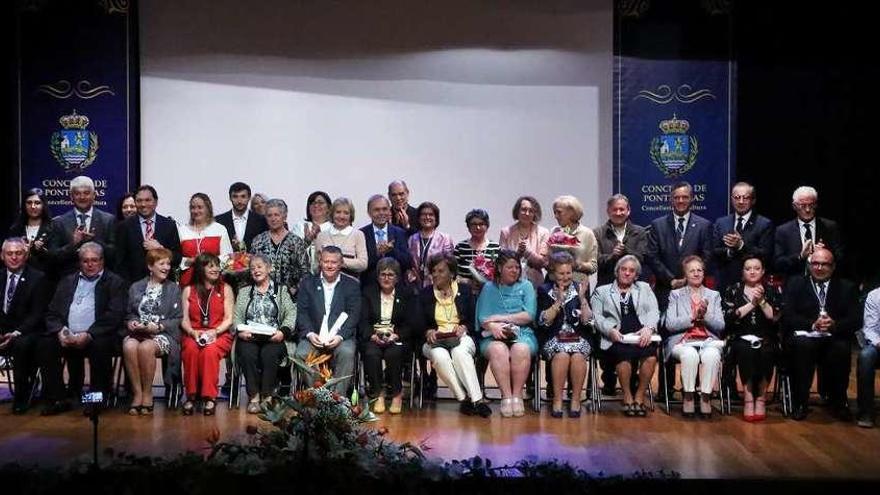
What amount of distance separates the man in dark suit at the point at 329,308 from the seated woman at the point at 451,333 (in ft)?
1.46

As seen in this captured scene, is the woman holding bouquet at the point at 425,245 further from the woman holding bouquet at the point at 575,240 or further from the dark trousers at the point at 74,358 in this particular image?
the dark trousers at the point at 74,358

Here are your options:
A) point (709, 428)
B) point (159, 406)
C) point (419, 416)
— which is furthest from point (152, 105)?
point (709, 428)

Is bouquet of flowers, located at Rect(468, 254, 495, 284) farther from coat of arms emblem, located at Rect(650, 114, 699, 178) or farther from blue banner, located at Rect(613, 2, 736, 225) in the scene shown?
coat of arms emblem, located at Rect(650, 114, 699, 178)

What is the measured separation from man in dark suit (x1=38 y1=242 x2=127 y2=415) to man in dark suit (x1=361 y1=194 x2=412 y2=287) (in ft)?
5.12

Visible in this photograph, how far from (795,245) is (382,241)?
8.69ft

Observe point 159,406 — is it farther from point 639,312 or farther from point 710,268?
point 710,268

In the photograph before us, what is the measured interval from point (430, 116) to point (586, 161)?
1.35m

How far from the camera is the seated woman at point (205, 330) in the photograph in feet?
20.7

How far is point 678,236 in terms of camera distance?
6.82 metres

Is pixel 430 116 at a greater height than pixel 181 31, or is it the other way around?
pixel 181 31

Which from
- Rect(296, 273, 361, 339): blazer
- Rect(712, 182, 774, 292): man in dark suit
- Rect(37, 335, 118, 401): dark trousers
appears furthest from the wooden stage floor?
Rect(712, 182, 774, 292): man in dark suit

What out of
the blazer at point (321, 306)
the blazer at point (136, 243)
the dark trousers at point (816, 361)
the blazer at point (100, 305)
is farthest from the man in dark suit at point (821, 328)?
the blazer at point (100, 305)

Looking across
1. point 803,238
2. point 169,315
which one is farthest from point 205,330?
point 803,238

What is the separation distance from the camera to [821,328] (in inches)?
245
